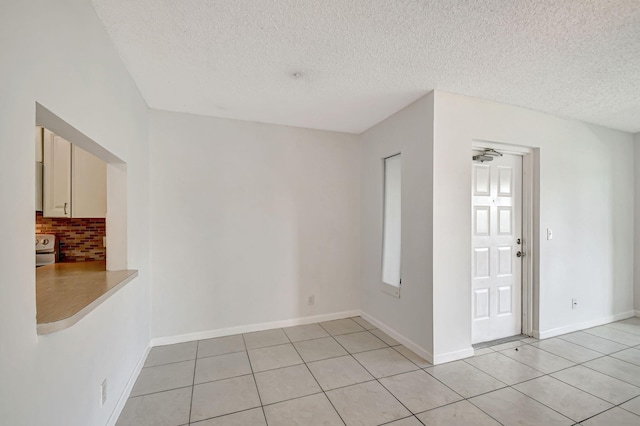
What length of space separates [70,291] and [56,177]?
1.62 metres

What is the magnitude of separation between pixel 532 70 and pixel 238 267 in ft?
11.2

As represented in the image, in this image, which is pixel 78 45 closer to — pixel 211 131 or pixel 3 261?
pixel 3 261

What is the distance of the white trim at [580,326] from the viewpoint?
3.20m

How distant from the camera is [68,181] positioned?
2.58 meters

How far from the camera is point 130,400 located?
211 centimetres

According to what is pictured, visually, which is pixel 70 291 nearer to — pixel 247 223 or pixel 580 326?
pixel 247 223

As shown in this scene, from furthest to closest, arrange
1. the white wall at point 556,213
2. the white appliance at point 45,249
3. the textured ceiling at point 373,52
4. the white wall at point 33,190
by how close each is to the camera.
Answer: the white appliance at point 45,249, the white wall at point 556,213, the textured ceiling at point 373,52, the white wall at point 33,190

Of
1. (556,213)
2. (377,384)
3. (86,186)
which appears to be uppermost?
(86,186)

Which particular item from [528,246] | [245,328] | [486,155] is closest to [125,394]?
[245,328]

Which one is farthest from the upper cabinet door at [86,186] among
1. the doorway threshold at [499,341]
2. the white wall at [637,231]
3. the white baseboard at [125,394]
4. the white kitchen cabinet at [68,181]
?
the white wall at [637,231]

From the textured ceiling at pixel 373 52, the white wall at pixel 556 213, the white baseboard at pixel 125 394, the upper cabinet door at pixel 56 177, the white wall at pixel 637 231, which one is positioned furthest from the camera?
the white wall at pixel 637 231

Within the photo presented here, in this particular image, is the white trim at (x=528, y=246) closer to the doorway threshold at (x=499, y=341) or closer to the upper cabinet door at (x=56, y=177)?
the doorway threshold at (x=499, y=341)

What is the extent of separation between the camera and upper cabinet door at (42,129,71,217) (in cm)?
256

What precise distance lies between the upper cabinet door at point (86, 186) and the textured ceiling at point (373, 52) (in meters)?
0.83
